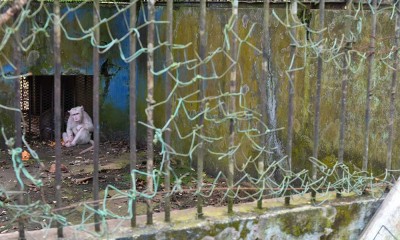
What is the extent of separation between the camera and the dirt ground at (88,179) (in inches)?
231

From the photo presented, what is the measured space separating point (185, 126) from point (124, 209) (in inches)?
91.3

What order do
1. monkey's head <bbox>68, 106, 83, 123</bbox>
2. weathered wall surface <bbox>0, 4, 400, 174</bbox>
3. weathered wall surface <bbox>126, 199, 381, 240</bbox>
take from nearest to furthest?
weathered wall surface <bbox>126, 199, 381, 240</bbox> < weathered wall surface <bbox>0, 4, 400, 174</bbox> < monkey's head <bbox>68, 106, 83, 123</bbox>

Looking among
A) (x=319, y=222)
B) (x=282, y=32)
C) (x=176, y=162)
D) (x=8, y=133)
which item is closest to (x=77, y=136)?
(x=8, y=133)

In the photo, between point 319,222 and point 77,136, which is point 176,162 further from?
point 319,222

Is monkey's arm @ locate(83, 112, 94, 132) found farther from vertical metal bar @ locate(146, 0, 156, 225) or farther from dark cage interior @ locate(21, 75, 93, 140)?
vertical metal bar @ locate(146, 0, 156, 225)

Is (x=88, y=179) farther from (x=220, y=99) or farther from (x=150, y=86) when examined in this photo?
(x=150, y=86)

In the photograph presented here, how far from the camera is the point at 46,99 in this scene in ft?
→ 31.6

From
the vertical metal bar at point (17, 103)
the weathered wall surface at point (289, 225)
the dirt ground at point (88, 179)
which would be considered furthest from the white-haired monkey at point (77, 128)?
the vertical metal bar at point (17, 103)

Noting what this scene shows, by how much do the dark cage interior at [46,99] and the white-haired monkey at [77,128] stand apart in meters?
0.31

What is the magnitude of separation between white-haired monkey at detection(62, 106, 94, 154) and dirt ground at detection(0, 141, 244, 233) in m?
0.17

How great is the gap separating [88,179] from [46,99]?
122 inches

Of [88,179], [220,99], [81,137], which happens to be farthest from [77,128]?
[220,99]

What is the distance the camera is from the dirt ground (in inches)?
231

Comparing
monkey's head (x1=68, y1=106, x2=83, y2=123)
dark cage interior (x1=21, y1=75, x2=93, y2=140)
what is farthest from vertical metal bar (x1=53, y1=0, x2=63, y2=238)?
dark cage interior (x1=21, y1=75, x2=93, y2=140)
